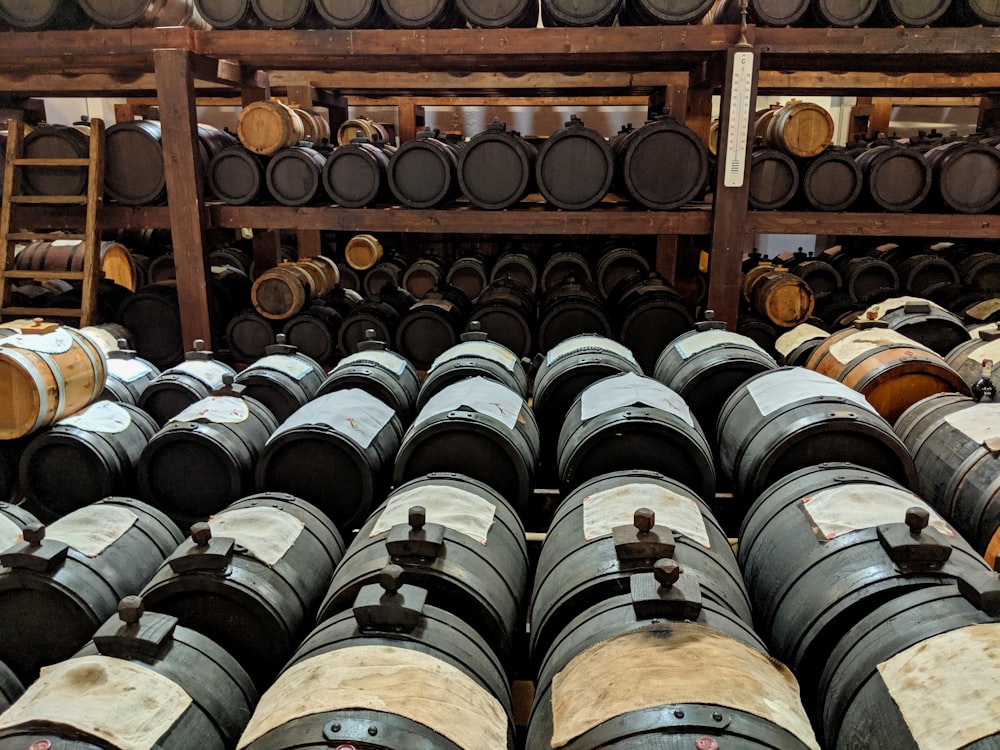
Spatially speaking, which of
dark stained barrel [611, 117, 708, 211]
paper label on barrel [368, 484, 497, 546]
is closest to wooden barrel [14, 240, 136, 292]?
dark stained barrel [611, 117, 708, 211]

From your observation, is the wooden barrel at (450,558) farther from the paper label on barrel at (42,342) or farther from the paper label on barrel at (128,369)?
the paper label on barrel at (128,369)

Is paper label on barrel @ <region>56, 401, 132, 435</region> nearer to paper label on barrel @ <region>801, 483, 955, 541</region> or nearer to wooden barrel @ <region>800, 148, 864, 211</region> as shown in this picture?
paper label on barrel @ <region>801, 483, 955, 541</region>

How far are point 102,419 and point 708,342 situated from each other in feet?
10.3

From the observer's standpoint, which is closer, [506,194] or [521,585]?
[521,585]

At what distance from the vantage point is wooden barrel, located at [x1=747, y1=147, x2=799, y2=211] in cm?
522

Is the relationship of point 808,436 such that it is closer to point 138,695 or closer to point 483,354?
point 483,354

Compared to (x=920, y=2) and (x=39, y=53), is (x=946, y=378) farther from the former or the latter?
(x=39, y=53)

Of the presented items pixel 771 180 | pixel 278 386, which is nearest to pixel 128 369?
pixel 278 386

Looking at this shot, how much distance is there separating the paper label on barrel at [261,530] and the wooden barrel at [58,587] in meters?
0.37

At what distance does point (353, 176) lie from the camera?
5289mm

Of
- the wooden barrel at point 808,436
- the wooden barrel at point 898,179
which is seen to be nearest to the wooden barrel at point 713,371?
the wooden barrel at point 808,436

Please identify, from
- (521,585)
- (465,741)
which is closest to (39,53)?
(521,585)

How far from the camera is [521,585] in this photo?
242 centimetres

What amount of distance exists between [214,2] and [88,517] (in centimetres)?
399
